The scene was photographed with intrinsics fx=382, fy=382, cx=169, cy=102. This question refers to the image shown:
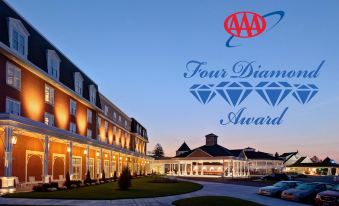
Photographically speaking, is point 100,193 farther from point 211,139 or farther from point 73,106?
point 211,139

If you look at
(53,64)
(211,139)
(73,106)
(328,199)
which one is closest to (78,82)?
(73,106)

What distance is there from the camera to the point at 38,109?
1321 inches

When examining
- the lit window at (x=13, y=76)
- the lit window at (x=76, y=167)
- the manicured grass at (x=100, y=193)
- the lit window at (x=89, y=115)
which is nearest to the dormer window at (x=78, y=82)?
the lit window at (x=89, y=115)

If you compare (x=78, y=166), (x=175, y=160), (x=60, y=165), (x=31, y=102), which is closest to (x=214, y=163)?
(x=175, y=160)

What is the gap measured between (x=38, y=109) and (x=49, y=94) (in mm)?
3218

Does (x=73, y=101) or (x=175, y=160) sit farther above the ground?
(x=73, y=101)

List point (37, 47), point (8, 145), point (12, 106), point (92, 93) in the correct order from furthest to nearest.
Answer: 1. point (92, 93)
2. point (37, 47)
3. point (12, 106)
4. point (8, 145)

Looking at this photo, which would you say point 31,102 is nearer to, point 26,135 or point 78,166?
point 26,135

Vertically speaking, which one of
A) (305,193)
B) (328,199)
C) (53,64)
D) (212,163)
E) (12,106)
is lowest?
(212,163)

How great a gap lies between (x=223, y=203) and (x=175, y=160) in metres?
76.4

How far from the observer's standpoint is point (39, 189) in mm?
27203

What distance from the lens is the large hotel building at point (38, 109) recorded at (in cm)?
2630

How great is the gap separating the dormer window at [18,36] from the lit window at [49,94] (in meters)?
5.77

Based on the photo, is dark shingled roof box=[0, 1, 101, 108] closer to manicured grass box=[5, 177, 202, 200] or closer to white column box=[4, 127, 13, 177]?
Answer: white column box=[4, 127, 13, 177]
